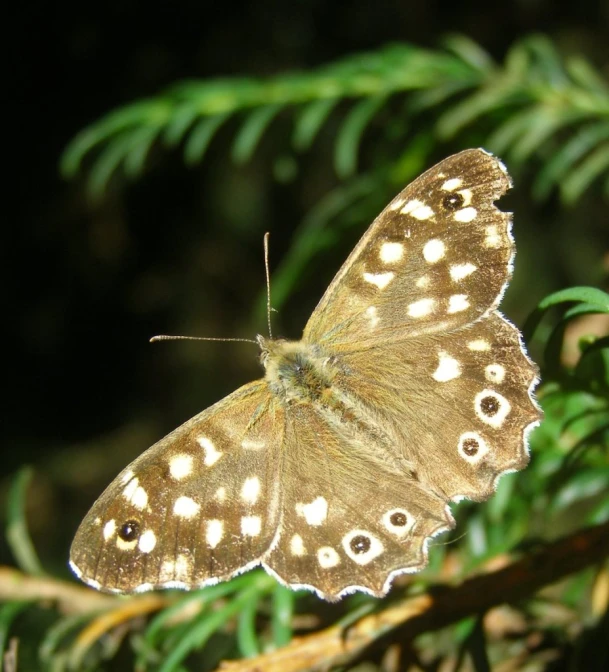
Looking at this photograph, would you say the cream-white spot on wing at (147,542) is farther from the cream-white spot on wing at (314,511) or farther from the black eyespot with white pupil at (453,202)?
the black eyespot with white pupil at (453,202)

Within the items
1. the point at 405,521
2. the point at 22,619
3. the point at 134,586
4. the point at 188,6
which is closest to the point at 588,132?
the point at 405,521

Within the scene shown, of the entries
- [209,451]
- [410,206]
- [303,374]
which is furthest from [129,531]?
[410,206]

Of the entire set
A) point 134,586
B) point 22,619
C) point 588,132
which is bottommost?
point 22,619

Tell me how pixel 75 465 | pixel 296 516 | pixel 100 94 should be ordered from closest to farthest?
pixel 296 516 < pixel 100 94 < pixel 75 465

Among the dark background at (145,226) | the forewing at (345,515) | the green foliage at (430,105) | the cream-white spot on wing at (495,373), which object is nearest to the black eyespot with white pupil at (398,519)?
the forewing at (345,515)

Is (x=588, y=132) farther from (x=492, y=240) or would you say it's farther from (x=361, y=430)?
(x=361, y=430)

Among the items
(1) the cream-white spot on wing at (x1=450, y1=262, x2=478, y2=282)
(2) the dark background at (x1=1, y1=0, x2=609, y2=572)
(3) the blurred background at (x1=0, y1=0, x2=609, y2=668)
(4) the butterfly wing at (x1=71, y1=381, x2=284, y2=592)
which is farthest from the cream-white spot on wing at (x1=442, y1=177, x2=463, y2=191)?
(2) the dark background at (x1=1, y1=0, x2=609, y2=572)

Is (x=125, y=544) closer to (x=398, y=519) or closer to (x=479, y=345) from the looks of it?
(x=398, y=519)
